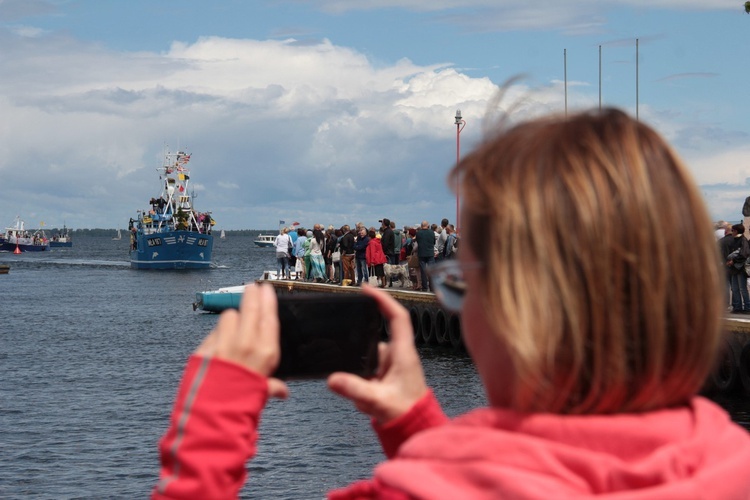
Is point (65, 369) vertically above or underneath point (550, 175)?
underneath

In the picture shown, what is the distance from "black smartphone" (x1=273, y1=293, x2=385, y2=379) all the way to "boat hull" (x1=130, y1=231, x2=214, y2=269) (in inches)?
3076

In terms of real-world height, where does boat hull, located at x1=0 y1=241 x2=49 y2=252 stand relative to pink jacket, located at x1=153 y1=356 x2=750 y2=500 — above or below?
below

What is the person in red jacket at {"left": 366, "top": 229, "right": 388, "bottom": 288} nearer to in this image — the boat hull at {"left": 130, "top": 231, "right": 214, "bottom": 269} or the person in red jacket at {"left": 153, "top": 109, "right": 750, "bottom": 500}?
the person in red jacket at {"left": 153, "top": 109, "right": 750, "bottom": 500}

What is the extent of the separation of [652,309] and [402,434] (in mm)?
503

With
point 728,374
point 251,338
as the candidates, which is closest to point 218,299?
point 728,374

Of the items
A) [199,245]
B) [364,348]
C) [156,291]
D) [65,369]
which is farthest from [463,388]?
[199,245]

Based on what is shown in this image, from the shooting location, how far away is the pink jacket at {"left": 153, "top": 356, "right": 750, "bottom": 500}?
41.0 inches

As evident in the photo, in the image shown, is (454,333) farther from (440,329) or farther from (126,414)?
(126,414)

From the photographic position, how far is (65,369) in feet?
90.8

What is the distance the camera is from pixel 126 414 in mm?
20328

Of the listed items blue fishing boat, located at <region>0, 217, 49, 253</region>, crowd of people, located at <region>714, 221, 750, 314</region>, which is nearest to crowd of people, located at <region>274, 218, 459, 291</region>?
crowd of people, located at <region>714, 221, 750, 314</region>

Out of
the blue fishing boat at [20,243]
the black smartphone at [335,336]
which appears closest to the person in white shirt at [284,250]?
the black smartphone at [335,336]

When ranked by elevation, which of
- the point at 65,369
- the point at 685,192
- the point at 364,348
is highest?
the point at 685,192

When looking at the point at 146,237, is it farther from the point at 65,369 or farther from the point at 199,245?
the point at 65,369
